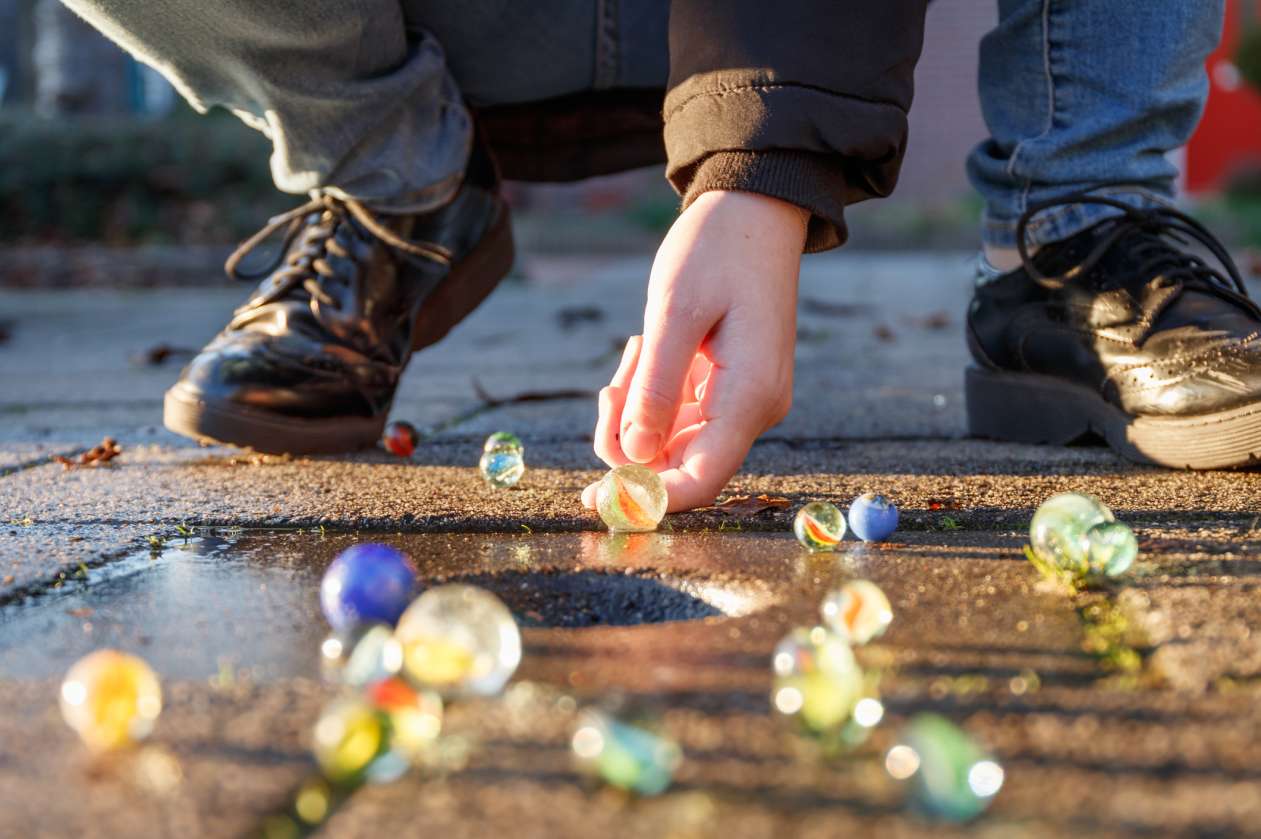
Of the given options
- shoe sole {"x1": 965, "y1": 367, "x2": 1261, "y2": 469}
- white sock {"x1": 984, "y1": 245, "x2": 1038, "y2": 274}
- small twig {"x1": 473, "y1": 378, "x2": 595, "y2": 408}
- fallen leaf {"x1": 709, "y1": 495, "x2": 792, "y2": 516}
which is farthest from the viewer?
small twig {"x1": 473, "y1": 378, "x2": 595, "y2": 408}

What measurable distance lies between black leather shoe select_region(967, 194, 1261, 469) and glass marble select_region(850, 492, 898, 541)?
48cm

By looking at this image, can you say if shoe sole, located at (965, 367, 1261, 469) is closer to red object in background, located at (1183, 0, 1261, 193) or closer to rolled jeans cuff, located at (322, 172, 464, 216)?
rolled jeans cuff, located at (322, 172, 464, 216)

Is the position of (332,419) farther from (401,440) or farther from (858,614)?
(858,614)

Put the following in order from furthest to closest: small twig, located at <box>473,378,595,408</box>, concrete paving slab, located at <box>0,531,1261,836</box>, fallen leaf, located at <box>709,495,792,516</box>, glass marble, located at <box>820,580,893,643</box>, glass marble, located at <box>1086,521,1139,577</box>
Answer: small twig, located at <box>473,378,595,408</box>
fallen leaf, located at <box>709,495,792,516</box>
glass marble, located at <box>1086,521,1139,577</box>
glass marble, located at <box>820,580,893,643</box>
concrete paving slab, located at <box>0,531,1261,836</box>

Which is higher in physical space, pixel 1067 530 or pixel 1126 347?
pixel 1126 347

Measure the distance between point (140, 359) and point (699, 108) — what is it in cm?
216

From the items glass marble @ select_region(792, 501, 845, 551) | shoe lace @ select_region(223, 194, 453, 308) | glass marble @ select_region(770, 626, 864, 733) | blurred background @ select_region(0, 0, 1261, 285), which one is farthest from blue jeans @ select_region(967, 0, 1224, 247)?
blurred background @ select_region(0, 0, 1261, 285)

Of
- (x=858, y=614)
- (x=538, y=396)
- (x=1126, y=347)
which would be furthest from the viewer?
(x=538, y=396)

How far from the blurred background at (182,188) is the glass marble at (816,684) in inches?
220

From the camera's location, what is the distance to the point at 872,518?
1.10m

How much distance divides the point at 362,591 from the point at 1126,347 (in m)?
1.05

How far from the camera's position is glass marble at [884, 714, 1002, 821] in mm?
583

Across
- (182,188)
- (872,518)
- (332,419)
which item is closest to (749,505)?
(872,518)

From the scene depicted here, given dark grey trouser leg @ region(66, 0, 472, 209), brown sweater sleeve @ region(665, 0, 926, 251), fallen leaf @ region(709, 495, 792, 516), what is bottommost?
fallen leaf @ region(709, 495, 792, 516)
